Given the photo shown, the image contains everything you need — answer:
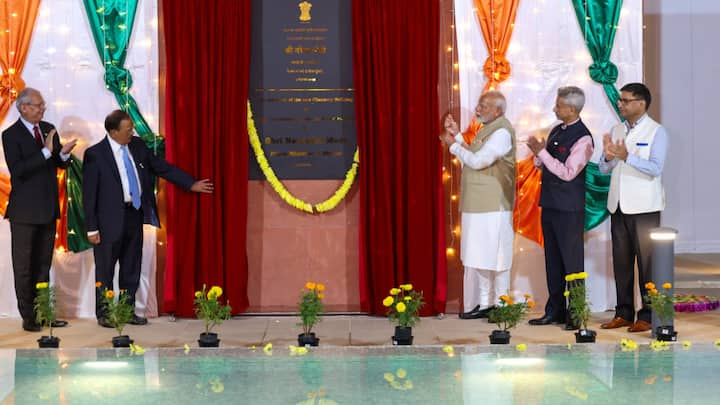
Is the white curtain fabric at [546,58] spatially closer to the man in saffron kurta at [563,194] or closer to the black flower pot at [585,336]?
the man in saffron kurta at [563,194]

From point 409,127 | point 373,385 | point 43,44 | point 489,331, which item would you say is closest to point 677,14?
point 409,127

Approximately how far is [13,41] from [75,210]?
1.29m

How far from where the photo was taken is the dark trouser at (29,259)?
659 centimetres

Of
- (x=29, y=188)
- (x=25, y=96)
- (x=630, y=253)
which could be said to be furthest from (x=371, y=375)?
(x=25, y=96)

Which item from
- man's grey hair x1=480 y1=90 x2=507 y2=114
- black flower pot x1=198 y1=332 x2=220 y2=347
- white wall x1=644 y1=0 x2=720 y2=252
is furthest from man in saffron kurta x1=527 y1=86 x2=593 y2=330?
white wall x1=644 y1=0 x2=720 y2=252

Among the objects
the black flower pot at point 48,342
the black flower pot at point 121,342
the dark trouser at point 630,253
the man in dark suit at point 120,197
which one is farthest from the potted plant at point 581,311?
the black flower pot at point 48,342

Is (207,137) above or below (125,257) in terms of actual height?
above

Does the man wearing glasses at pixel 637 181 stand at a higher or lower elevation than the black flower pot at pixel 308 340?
higher

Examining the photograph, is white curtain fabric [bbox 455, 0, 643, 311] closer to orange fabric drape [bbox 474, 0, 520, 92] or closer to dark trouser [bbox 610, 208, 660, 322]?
orange fabric drape [bbox 474, 0, 520, 92]

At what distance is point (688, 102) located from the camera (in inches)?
426

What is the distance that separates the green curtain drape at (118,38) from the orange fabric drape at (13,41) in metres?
0.43

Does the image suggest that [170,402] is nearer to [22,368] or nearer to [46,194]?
[22,368]

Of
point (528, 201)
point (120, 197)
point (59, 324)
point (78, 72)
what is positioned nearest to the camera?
point (120, 197)

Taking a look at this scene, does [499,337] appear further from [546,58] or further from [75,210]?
[75,210]
